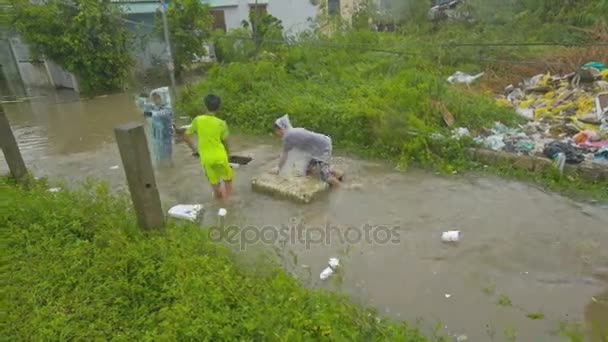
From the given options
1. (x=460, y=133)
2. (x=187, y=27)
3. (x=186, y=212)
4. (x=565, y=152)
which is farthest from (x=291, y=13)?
(x=186, y=212)

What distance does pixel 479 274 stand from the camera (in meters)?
3.79

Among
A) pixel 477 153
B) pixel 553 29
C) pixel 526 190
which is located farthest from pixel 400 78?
pixel 553 29

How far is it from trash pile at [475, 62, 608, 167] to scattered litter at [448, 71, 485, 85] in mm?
849

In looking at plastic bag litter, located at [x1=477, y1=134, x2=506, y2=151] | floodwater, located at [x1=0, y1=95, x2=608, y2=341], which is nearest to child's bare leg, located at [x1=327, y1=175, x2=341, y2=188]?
floodwater, located at [x1=0, y1=95, x2=608, y2=341]

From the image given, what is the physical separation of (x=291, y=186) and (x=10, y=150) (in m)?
3.33

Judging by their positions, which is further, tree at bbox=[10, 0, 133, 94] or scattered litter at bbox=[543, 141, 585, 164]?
tree at bbox=[10, 0, 133, 94]

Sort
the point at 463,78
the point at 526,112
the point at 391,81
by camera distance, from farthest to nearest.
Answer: the point at 463,78, the point at 391,81, the point at 526,112

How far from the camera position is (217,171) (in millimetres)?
5258

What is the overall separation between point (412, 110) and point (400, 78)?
4.56 ft

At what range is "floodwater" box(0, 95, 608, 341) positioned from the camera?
11.0 ft

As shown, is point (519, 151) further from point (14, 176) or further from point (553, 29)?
point (553, 29)

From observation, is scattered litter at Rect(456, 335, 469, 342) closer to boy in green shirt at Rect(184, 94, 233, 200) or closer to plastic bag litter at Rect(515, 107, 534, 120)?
boy in green shirt at Rect(184, 94, 233, 200)

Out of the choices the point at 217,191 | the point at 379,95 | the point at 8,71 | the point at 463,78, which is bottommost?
the point at 217,191

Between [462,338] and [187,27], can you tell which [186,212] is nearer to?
[462,338]
